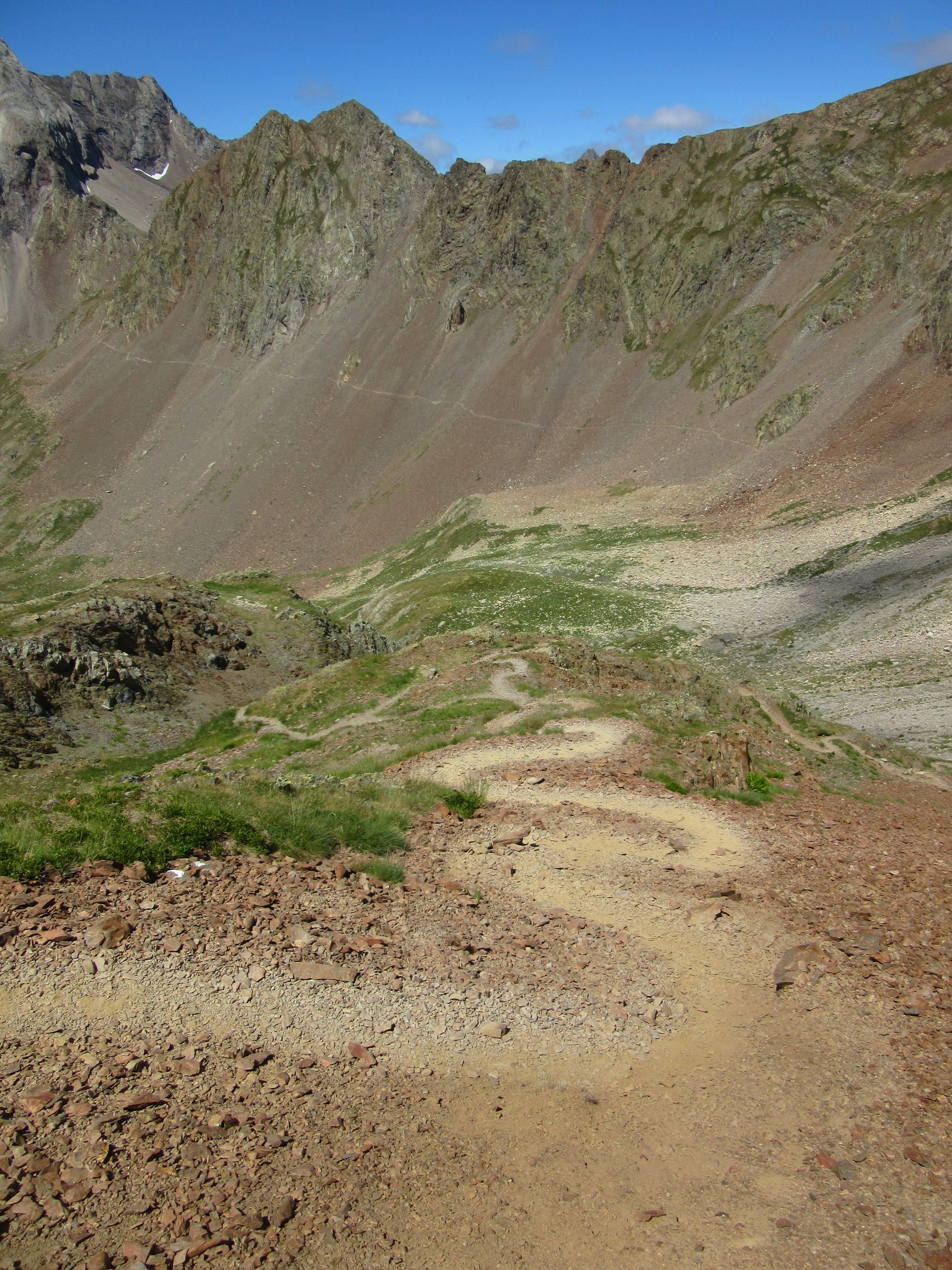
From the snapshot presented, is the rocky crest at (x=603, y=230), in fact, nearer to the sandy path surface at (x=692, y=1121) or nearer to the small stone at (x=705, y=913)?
the small stone at (x=705, y=913)

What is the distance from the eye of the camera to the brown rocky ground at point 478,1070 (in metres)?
7.55

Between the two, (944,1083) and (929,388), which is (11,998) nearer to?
(944,1083)

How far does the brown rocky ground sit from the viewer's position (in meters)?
7.55

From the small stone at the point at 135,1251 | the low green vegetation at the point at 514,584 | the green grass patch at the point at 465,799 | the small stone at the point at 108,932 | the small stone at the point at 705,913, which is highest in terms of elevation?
the small stone at the point at 108,932

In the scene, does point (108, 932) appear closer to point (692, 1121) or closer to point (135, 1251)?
point (135, 1251)

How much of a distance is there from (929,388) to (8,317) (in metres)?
176

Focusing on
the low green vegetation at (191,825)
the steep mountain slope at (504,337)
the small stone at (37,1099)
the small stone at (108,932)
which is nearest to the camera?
the small stone at (37,1099)

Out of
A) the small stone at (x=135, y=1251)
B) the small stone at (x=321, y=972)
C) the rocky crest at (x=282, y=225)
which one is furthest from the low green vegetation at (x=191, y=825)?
the rocky crest at (x=282, y=225)

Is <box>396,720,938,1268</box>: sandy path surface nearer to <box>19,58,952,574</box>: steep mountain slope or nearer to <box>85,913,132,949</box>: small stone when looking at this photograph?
<box>85,913,132,949</box>: small stone

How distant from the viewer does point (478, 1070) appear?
31.8ft

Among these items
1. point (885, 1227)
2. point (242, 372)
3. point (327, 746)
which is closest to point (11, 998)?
point (885, 1227)

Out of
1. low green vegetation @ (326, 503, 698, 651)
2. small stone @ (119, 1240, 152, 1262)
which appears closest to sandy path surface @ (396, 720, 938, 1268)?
small stone @ (119, 1240, 152, 1262)

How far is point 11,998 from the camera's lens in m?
9.39

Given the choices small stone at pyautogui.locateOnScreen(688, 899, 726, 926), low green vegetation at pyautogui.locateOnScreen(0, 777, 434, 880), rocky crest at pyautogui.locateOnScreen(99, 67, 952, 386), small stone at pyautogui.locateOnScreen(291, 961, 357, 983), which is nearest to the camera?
small stone at pyautogui.locateOnScreen(291, 961, 357, 983)
